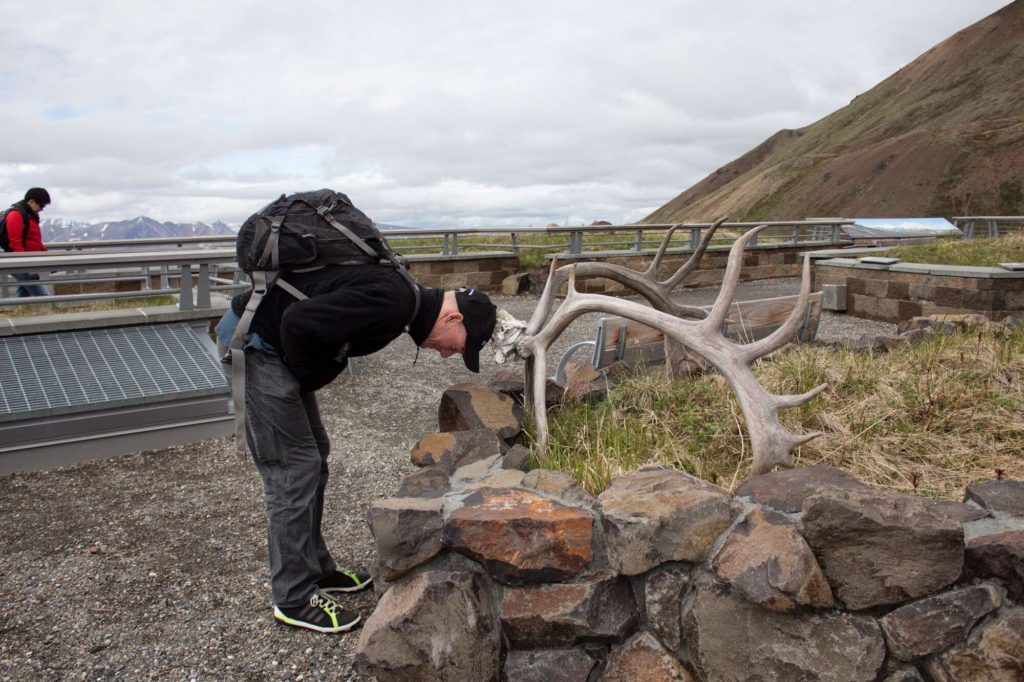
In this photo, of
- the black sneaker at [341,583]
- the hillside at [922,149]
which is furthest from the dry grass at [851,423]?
the hillside at [922,149]

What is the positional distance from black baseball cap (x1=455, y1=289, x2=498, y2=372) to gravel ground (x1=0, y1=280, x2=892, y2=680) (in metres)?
1.23

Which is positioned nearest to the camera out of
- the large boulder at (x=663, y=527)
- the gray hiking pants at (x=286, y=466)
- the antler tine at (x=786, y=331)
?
the large boulder at (x=663, y=527)

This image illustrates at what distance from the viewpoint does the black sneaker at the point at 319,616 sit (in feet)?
10.5

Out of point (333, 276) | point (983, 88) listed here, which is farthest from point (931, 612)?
point (983, 88)

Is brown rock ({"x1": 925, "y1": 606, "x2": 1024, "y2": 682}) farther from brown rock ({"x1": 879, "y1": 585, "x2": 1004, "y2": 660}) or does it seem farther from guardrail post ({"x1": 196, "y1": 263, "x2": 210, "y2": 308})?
guardrail post ({"x1": 196, "y1": 263, "x2": 210, "y2": 308})

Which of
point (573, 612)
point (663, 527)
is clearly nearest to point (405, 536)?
point (573, 612)

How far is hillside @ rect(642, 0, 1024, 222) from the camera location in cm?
6225

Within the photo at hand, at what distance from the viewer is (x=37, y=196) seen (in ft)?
29.2

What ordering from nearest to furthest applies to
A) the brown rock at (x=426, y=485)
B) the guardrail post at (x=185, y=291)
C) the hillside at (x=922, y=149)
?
1. the brown rock at (x=426, y=485)
2. the guardrail post at (x=185, y=291)
3. the hillside at (x=922, y=149)

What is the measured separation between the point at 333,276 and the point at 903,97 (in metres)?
104

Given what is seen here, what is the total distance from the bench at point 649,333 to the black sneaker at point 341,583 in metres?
1.99

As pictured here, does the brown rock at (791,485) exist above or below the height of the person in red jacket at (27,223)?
below

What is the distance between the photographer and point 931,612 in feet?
8.31

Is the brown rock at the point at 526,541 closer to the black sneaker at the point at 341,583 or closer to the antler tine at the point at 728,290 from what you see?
the black sneaker at the point at 341,583
